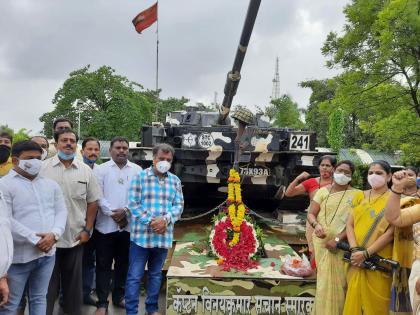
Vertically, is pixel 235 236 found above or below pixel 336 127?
below

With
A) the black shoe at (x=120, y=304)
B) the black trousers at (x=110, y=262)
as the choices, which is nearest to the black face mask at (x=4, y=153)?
the black trousers at (x=110, y=262)

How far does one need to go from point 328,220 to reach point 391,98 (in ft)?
26.7

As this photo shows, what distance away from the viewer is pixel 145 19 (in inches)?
487

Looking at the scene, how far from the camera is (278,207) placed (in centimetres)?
748

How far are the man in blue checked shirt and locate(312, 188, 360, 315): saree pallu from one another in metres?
1.30

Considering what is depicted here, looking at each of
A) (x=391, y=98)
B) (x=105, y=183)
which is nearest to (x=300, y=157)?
(x=105, y=183)

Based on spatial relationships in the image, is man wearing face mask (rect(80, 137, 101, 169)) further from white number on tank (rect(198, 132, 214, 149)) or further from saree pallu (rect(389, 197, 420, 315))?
saree pallu (rect(389, 197, 420, 315))

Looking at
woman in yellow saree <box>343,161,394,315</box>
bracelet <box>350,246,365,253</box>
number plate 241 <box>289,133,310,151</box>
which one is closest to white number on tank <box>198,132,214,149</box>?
number plate 241 <box>289,133,310,151</box>

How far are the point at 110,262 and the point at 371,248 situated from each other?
246cm

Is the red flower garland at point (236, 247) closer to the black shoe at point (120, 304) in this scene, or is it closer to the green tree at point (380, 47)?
the black shoe at point (120, 304)

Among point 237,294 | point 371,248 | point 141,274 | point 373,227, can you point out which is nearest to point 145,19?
point 141,274

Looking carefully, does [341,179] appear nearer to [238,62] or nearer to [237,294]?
[237,294]

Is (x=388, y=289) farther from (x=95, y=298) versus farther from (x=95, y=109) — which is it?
(x=95, y=109)

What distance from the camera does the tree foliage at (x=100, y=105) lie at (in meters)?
24.9
